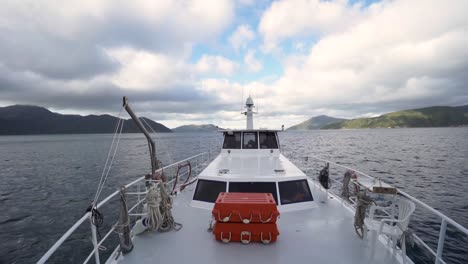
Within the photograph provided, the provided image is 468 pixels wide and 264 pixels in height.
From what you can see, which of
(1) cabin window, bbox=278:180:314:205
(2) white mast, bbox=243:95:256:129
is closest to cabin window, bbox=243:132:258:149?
(2) white mast, bbox=243:95:256:129

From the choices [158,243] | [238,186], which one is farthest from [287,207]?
[158,243]

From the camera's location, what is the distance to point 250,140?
37.0 ft

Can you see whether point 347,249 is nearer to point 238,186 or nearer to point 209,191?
point 238,186

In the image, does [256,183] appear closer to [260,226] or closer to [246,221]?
[260,226]

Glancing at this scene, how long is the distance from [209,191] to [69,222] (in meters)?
8.67

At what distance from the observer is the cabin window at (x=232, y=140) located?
1120cm

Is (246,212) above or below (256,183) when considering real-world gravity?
below

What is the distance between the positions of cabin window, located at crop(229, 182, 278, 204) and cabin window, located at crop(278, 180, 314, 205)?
0.79 ft

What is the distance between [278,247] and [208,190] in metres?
2.96

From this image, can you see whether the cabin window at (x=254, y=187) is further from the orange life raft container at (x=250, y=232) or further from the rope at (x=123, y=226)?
the rope at (x=123, y=226)

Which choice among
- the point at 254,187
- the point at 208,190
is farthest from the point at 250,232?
the point at 208,190

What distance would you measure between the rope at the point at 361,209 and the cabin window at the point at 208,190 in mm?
3553

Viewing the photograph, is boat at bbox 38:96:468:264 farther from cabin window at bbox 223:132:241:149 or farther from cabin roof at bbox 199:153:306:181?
cabin window at bbox 223:132:241:149

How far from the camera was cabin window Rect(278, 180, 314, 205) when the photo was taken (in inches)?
273
